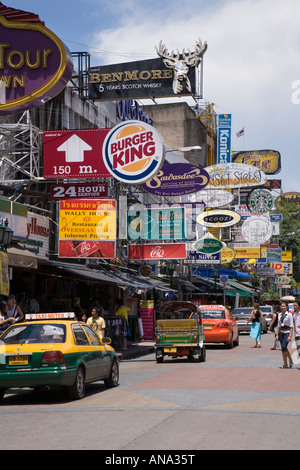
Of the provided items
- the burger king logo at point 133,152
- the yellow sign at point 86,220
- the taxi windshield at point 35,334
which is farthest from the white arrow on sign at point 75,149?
the taxi windshield at point 35,334

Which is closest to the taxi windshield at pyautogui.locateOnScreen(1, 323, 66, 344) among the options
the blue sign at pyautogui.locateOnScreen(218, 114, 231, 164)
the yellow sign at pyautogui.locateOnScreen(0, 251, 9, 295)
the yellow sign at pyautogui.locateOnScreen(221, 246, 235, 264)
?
the yellow sign at pyautogui.locateOnScreen(0, 251, 9, 295)

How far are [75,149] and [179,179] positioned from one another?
5.82 m

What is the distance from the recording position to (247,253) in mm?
54406

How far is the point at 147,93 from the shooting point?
135 feet

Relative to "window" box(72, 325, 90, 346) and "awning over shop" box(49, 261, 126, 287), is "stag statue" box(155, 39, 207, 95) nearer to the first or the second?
"awning over shop" box(49, 261, 126, 287)

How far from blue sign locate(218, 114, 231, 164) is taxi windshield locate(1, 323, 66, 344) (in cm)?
4786

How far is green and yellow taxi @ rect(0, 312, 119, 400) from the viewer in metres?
12.3

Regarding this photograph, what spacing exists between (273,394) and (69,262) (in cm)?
1529

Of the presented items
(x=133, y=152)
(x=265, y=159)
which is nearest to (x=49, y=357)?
(x=133, y=152)

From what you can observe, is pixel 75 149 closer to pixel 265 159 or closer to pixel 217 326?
pixel 217 326

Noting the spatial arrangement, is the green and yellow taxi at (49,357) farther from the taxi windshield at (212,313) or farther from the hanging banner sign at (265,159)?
the hanging banner sign at (265,159)

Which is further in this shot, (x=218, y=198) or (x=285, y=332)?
(x=218, y=198)

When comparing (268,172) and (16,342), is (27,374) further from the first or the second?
(268,172)

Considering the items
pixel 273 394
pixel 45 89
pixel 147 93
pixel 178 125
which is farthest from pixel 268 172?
pixel 273 394
